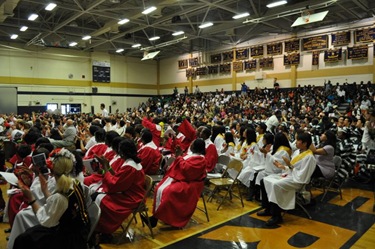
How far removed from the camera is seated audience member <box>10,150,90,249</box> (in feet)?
8.26

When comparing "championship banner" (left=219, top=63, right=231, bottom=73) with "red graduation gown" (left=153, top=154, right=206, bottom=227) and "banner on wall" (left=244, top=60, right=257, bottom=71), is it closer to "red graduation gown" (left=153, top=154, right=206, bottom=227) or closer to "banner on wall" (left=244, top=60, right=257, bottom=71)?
"banner on wall" (left=244, top=60, right=257, bottom=71)

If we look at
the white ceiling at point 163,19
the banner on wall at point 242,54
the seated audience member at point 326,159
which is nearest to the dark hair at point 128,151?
the seated audience member at point 326,159

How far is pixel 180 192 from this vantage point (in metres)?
4.21

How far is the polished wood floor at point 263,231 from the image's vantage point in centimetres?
383

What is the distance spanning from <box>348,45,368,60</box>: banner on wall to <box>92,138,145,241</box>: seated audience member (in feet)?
51.6

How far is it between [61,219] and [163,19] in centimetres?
1489

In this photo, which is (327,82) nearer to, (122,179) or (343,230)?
(343,230)

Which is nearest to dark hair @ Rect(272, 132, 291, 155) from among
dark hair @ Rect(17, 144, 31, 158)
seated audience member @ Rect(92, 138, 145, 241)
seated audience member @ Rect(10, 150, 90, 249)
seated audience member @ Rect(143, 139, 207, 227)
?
seated audience member @ Rect(143, 139, 207, 227)

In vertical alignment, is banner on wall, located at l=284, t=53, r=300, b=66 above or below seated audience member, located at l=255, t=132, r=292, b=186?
above

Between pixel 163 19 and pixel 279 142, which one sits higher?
pixel 163 19

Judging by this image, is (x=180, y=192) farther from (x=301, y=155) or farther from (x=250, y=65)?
(x=250, y=65)

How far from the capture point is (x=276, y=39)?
62.0ft

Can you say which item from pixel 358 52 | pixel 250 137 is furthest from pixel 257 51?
pixel 250 137

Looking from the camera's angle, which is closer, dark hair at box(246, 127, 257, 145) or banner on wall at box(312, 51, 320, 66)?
dark hair at box(246, 127, 257, 145)
